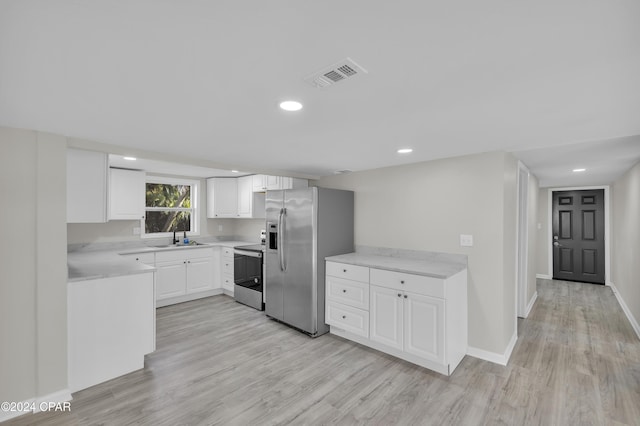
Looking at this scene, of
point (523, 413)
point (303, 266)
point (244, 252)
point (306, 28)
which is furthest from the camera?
point (244, 252)

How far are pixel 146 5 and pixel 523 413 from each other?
10.7 ft

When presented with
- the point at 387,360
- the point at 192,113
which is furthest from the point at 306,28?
the point at 387,360

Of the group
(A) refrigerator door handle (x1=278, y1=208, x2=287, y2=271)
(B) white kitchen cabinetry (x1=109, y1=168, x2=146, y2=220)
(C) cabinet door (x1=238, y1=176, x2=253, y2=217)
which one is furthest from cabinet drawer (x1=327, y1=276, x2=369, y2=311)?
(B) white kitchen cabinetry (x1=109, y1=168, x2=146, y2=220)

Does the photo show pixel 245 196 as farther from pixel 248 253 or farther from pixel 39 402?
pixel 39 402

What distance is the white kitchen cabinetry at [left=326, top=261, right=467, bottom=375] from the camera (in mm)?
2725

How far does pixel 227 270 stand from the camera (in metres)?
5.23

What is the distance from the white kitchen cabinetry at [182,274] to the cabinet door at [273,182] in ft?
5.21

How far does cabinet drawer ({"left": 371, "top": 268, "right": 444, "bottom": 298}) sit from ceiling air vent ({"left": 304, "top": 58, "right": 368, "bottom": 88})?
2055 millimetres

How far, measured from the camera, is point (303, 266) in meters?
3.75

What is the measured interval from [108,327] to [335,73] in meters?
2.86

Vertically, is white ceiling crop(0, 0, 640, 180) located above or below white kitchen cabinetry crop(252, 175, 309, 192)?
above

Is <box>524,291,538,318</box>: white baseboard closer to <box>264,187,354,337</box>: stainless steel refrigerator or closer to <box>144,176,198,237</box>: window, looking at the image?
<box>264,187,354,337</box>: stainless steel refrigerator

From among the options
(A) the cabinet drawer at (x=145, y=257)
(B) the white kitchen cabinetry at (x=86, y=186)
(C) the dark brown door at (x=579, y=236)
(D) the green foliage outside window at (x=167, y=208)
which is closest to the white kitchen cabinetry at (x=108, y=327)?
(B) the white kitchen cabinetry at (x=86, y=186)

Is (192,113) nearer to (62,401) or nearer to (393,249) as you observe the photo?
(62,401)
